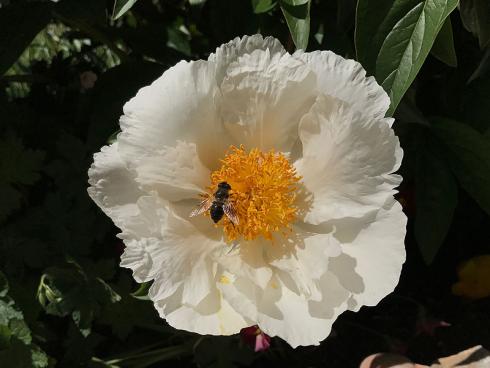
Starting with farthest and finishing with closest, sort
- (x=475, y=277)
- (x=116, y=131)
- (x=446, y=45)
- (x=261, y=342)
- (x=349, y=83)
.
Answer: (x=475, y=277) < (x=261, y=342) < (x=116, y=131) < (x=446, y=45) < (x=349, y=83)

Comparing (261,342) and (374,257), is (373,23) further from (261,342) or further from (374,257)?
(261,342)

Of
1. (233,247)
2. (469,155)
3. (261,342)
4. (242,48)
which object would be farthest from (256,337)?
(242,48)

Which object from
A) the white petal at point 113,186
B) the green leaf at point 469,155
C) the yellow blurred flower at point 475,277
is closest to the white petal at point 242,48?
the white petal at point 113,186

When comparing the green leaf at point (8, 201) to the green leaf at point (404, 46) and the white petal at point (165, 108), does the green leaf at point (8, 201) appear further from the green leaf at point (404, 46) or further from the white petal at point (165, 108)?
the green leaf at point (404, 46)

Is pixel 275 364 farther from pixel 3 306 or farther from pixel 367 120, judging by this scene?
pixel 367 120

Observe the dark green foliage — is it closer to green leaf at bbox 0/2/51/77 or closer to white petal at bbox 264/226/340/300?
green leaf at bbox 0/2/51/77

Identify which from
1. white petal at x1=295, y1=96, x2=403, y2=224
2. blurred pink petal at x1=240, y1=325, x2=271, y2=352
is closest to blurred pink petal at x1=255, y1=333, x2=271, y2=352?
blurred pink petal at x1=240, y1=325, x2=271, y2=352
